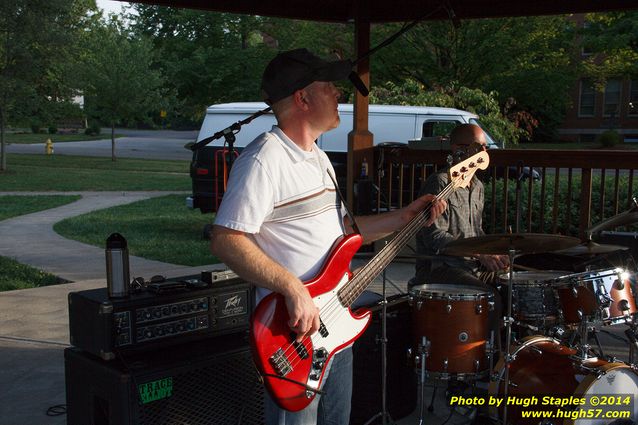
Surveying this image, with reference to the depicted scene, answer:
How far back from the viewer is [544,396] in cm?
371

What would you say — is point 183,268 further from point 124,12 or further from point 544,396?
point 124,12

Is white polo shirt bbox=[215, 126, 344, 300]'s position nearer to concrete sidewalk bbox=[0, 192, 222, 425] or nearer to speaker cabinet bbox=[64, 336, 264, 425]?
speaker cabinet bbox=[64, 336, 264, 425]

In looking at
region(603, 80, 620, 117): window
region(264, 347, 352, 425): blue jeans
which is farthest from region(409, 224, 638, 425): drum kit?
region(603, 80, 620, 117): window

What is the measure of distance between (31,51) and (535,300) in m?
21.1

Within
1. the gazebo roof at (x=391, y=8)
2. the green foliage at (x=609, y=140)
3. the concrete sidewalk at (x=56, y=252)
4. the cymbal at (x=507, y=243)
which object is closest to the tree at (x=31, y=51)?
the concrete sidewalk at (x=56, y=252)

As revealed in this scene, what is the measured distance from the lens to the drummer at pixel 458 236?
4.57m

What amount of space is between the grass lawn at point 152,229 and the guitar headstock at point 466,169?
6.08 metres

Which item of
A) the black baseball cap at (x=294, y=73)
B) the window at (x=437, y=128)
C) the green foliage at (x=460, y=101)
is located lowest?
the window at (x=437, y=128)

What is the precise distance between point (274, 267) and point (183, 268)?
6.61m

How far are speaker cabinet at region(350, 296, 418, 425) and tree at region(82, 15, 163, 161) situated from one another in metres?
25.4

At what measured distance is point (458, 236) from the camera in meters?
4.80

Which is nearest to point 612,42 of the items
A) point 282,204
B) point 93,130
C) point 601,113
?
point 282,204

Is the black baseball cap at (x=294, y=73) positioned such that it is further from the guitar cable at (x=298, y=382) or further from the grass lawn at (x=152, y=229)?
the grass lawn at (x=152, y=229)

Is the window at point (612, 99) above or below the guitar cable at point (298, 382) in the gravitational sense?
above
